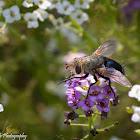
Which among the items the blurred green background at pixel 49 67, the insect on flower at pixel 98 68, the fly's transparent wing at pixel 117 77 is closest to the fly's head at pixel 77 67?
the insect on flower at pixel 98 68

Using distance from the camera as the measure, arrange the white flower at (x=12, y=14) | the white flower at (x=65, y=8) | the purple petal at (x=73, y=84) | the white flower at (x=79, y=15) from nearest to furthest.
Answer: the purple petal at (x=73, y=84)
the white flower at (x=12, y=14)
the white flower at (x=65, y=8)
the white flower at (x=79, y=15)

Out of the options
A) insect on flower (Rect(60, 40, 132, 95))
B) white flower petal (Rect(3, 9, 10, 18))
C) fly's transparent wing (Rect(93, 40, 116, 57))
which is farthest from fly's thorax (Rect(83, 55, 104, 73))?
white flower petal (Rect(3, 9, 10, 18))

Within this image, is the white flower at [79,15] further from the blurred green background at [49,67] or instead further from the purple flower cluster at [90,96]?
the purple flower cluster at [90,96]

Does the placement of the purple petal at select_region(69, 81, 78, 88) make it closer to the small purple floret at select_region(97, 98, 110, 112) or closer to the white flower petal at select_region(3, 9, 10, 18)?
the small purple floret at select_region(97, 98, 110, 112)

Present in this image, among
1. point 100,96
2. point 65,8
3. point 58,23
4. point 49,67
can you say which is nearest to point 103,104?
point 100,96

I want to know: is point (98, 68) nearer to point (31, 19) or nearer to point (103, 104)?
point (103, 104)

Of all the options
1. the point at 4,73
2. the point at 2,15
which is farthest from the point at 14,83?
the point at 2,15
